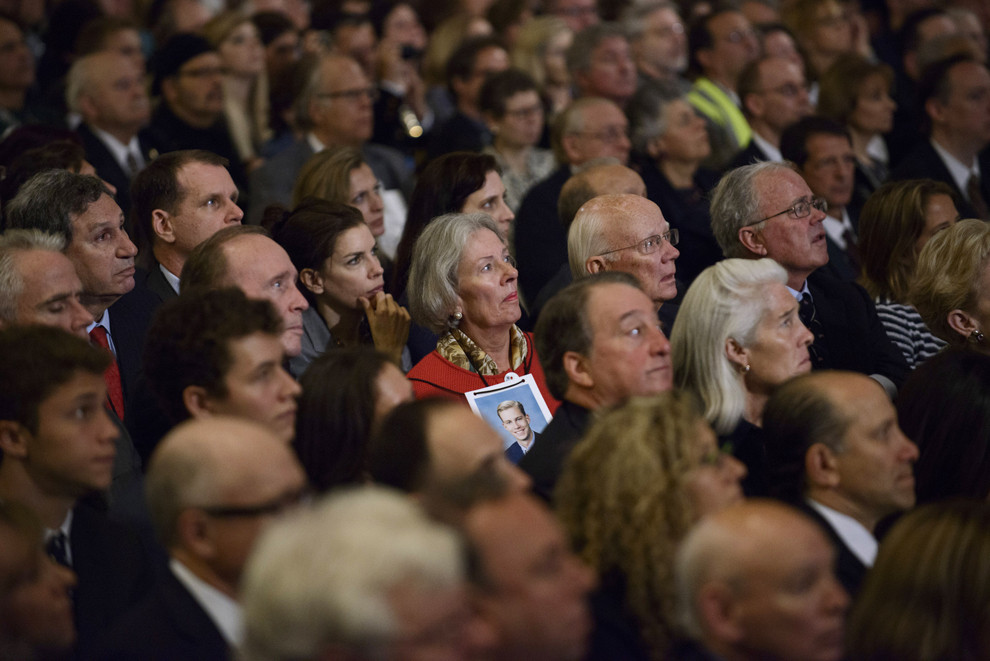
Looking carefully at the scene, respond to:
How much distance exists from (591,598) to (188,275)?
2.05 metres

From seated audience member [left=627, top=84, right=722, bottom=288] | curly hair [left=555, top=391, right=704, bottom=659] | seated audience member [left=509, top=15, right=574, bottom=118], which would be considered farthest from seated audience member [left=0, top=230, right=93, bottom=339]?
seated audience member [left=509, top=15, right=574, bottom=118]

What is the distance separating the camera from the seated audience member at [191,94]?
7121mm

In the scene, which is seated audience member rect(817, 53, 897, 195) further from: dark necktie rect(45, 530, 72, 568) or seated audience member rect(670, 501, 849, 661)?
dark necktie rect(45, 530, 72, 568)

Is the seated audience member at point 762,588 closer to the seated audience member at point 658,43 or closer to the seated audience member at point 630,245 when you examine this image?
the seated audience member at point 630,245

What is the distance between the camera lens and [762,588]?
222 cm

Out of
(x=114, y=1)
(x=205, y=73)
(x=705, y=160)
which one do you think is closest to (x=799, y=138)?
(x=705, y=160)

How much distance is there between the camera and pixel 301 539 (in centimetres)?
188

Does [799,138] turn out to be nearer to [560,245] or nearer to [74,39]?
[560,245]

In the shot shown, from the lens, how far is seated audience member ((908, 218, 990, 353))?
424cm

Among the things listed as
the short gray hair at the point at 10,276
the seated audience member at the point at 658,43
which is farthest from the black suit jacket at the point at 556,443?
the seated audience member at the point at 658,43

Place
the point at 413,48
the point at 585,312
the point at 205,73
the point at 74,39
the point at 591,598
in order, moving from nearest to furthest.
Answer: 1. the point at 591,598
2. the point at 585,312
3. the point at 205,73
4. the point at 74,39
5. the point at 413,48

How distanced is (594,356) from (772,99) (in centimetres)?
411

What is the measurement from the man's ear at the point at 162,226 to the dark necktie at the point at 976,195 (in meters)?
4.17

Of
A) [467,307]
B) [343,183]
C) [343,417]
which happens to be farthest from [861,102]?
[343,417]
